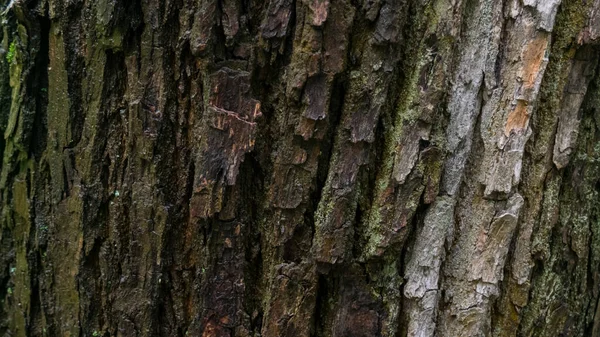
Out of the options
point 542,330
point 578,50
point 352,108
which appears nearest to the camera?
point 352,108

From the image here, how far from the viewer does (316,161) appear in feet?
4.36

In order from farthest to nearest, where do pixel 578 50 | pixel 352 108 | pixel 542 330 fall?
1. pixel 542 330
2. pixel 578 50
3. pixel 352 108

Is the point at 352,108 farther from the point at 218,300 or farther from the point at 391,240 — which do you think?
the point at 218,300

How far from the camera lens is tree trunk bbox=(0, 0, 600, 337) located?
4.30 feet

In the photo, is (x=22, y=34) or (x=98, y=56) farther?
(x=22, y=34)

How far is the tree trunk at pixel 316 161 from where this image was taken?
1311mm

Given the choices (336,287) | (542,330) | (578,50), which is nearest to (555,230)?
(542,330)

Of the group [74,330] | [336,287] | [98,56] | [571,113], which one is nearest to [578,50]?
[571,113]

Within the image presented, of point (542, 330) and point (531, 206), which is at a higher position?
point (531, 206)

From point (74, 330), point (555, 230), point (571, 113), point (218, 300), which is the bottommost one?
point (74, 330)

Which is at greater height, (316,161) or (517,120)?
(517,120)

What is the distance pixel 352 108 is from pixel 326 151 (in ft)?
0.38

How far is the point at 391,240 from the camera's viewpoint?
4.40 feet

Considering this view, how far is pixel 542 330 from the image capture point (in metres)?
1.52
